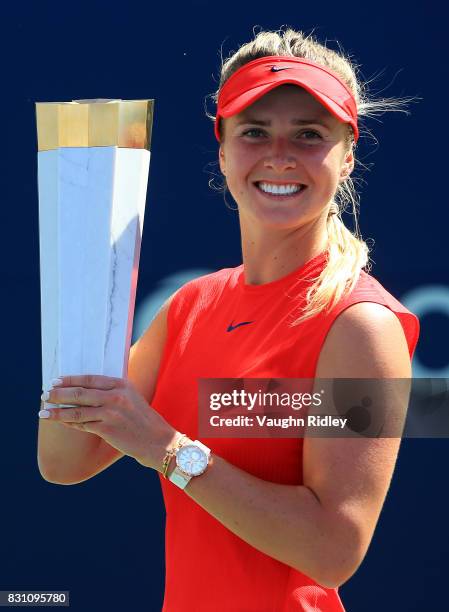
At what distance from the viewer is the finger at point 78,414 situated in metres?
1.41

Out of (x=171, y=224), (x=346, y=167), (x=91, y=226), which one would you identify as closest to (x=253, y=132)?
(x=346, y=167)

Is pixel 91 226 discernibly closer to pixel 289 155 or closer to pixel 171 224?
pixel 289 155

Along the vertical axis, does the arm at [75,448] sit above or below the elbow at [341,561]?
above

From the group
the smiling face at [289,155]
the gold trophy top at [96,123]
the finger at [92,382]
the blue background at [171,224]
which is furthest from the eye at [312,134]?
the blue background at [171,224]

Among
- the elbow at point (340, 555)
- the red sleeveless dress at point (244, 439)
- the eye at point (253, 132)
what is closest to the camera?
the elbow at point (340, 555)

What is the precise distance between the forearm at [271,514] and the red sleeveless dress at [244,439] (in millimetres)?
79

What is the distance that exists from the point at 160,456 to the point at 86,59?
5.42 feet

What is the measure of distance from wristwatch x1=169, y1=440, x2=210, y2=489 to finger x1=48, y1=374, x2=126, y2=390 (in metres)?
0.14

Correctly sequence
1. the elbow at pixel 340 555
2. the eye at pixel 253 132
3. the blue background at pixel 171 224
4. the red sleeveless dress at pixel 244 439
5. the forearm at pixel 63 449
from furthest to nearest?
the blue background at pixel 171 224
the forearm at pixel 63 449
the eye at pixel 253 132
the red sleeveless dress at pixel 244 439
the elbow at pixel 340 555

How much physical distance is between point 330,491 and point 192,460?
0.69 feet

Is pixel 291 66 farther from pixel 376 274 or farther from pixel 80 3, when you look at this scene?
pixel 80 3

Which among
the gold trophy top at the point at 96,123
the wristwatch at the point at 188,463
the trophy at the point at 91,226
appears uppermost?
the gold trophy top at the point at 96,123

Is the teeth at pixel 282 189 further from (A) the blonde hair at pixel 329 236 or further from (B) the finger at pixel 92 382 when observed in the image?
(B) the finger at pixel 92 382

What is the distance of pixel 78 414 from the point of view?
1.42 metres
